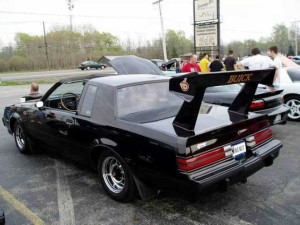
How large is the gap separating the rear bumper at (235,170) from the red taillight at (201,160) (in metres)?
0.08

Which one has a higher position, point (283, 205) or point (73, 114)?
point (73, 114)

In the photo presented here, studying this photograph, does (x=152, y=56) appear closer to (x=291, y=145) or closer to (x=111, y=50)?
(x=111, y=50)

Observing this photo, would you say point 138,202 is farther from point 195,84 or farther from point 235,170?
point 195,84

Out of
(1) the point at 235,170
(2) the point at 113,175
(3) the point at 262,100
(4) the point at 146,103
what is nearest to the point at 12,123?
(2) the point at 113,175

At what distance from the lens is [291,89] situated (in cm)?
743

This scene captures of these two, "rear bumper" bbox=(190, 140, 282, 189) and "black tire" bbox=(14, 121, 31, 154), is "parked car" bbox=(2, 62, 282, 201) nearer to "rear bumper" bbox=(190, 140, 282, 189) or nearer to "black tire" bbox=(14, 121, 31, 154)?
"rear bumper" bbox=(190, 140, 282, 189)

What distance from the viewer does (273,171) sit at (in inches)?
175

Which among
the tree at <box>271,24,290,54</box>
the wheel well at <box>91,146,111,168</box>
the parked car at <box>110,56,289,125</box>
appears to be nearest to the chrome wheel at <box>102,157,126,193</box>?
the wheel well at <box>91,146,111,168</box>

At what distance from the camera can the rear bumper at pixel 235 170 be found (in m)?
2.89

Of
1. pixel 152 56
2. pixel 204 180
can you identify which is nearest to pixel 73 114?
pixel 204 180

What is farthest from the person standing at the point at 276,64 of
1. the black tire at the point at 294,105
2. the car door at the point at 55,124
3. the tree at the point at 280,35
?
the tree at the point at 280,35

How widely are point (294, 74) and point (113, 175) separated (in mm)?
5839

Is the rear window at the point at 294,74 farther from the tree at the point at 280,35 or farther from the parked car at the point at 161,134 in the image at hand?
the tree at the point at 280,35

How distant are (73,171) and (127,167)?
5.53 ft
